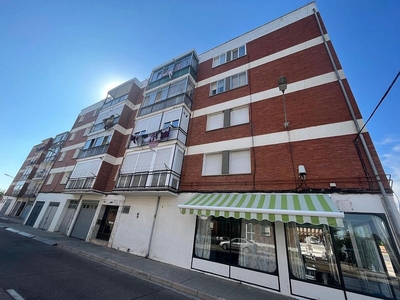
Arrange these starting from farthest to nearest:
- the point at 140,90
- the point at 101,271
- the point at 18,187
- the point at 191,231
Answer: the point at 18,187
the point at 140,90
the point at 191,231
the point at 101,271

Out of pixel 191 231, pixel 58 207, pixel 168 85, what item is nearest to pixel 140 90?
pixel 168 85

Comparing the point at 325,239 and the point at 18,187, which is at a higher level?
the point at 18,187

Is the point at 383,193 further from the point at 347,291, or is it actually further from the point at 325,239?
the point at 347,291

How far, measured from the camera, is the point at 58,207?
63.3ft

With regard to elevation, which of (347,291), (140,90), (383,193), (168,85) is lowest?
(347,291)

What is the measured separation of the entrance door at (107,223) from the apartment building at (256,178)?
130 mm

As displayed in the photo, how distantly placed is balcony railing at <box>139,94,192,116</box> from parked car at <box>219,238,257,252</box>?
10733 mm

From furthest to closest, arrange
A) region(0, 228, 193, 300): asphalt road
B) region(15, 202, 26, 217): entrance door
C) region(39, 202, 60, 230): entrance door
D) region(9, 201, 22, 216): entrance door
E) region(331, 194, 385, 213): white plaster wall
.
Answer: region(9, 201, 22, 216): entrance door, region(15, 202, 26, 217): entrance door, region(39, 202, 60, 230): entrance door, region(331, 194, 385, 213): white plaster wall, region(0, 228, 193, 300): asphalt road

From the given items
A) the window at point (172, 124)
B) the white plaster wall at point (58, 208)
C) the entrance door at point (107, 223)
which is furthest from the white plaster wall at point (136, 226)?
the white plaster wall at point (58, 208)

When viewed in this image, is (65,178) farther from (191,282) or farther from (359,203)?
(359,203)

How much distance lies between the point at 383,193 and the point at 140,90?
23.8 m

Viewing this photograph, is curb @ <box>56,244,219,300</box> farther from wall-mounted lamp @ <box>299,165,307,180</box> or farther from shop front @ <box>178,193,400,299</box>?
wall-mounted lamp @ <box>299,165,307,180</box>

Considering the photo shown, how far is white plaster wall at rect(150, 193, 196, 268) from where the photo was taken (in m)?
9.89

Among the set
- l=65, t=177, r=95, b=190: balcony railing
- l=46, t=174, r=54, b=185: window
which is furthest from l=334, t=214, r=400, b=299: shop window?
l=46, t=174, r=54, b=185: window
